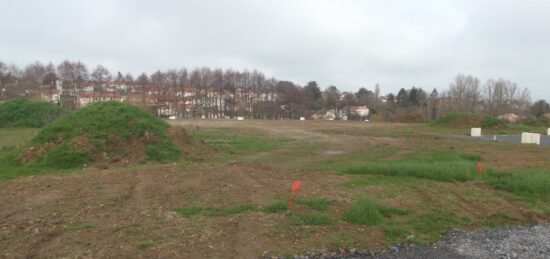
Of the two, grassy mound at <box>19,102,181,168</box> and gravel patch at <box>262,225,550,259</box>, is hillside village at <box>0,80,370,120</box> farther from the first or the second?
gravel patch at <box>262,225,550,259</box>

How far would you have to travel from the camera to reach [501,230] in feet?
23.8

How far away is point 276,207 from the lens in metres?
7.21

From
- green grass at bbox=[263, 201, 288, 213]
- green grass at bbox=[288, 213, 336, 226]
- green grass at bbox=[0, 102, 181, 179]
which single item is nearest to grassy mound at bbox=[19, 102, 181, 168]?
green grass at bbox=[0, 102, 181, 179]

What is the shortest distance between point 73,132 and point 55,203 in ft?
22.0

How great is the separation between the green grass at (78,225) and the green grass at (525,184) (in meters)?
8.99

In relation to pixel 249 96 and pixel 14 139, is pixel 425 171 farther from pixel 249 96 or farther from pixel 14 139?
Result: pixel 249 96

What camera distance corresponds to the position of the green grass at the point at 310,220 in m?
6.64

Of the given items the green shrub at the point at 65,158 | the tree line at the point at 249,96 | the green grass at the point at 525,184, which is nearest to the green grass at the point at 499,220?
the green grass at the point at 525,184

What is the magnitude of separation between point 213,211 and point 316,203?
1.85 metres

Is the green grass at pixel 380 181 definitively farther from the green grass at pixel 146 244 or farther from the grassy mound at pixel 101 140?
the grassy mound at pixel 101 140

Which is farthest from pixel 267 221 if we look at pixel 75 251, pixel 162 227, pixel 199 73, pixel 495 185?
pixel 199 73

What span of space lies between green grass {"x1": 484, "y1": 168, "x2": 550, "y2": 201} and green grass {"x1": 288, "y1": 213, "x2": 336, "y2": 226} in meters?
5.42

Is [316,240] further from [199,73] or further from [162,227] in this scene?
[199,73]

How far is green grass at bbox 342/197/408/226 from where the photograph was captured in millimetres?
6859
